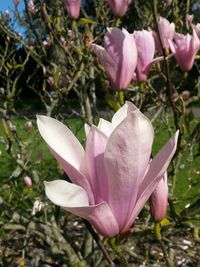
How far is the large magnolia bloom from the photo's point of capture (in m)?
0.69

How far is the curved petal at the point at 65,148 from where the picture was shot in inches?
29.1

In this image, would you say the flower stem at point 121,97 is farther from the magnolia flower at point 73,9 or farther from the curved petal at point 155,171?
the magnolia flower at point 73,9

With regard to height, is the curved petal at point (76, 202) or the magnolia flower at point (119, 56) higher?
the curved petal at point (76, 202)

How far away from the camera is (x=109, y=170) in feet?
2.41

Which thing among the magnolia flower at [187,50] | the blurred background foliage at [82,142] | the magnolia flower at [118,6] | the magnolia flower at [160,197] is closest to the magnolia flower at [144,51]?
the blurred background foliage at [82,142]

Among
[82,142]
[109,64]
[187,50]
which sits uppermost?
[109,64]

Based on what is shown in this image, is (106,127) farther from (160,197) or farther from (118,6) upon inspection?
(118,6)

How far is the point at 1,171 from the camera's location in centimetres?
614

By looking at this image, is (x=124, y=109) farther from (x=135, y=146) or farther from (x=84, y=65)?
(x=84, y=65)

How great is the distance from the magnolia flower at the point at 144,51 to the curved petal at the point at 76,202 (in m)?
0.82

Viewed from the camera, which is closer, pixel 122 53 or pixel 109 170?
pixel 109 170

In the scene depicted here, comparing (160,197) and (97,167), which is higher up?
(97,167)

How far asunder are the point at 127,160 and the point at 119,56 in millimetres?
674

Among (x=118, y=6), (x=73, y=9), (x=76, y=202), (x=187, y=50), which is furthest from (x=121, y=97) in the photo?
(x=73, y=9)
